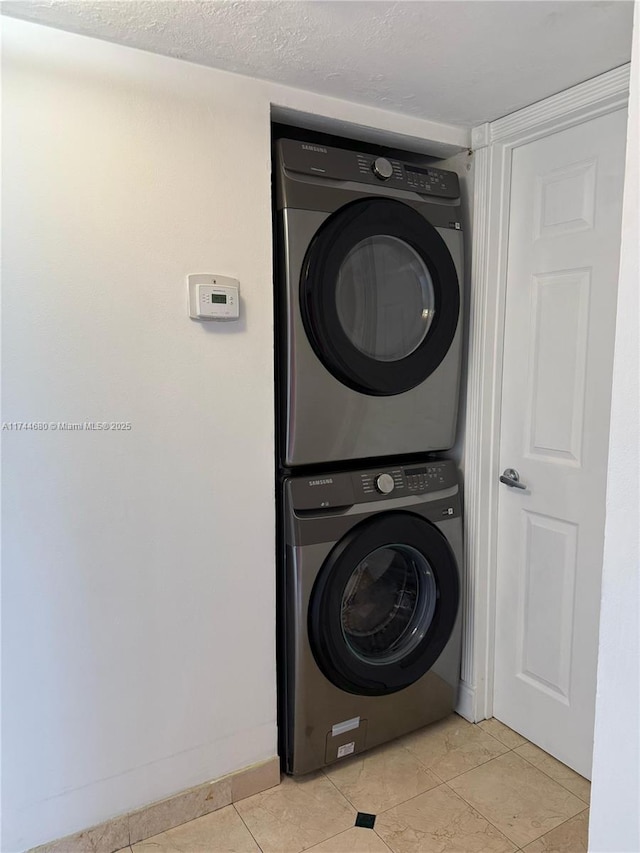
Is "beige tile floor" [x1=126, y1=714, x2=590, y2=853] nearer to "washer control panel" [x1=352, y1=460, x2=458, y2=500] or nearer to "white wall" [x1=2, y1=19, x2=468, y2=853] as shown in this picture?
"white wall" [x1=2, y1=19, x2=468, y2=853]

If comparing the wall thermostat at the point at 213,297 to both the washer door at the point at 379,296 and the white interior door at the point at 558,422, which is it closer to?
the washer door at the point at 379,296

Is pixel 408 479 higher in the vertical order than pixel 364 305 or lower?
lower

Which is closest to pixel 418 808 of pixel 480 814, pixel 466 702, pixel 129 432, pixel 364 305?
pixel 480 814

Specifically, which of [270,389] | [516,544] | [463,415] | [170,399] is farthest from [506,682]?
[170,399]

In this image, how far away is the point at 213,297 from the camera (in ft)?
5.13

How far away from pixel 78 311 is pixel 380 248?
92 centimetres

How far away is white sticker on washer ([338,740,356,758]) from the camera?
1.85m

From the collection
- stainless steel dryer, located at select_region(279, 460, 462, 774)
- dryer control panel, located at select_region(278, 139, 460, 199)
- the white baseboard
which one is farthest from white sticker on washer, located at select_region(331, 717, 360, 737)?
dryer control panel, located at select_region(278, 139, 460, 199)

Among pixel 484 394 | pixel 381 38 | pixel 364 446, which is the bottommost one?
pixel 364 446

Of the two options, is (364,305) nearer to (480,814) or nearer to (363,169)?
(363,169)

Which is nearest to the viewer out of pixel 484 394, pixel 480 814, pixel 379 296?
pixel 480 814

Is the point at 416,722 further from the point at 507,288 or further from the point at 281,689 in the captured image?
the point at 507,288

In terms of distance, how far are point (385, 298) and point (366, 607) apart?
1025 millimetres

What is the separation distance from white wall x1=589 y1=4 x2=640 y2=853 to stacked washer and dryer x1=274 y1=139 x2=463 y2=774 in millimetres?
857
